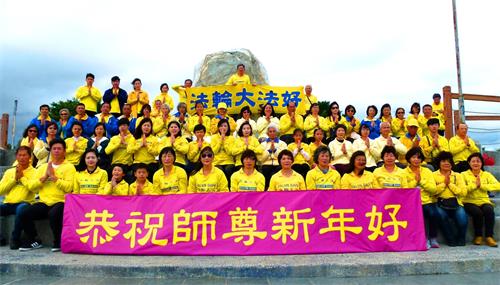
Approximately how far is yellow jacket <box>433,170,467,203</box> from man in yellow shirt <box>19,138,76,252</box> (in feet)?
20.0

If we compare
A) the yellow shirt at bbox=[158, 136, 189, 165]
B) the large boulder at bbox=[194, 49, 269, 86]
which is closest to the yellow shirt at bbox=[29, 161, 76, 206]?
the yellow shirt at bbox=[158, 136, 189, 165]

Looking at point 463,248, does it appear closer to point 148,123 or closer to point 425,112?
point 425,112

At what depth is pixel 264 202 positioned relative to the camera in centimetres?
478

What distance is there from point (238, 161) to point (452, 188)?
3.88 m

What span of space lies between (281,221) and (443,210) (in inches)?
109

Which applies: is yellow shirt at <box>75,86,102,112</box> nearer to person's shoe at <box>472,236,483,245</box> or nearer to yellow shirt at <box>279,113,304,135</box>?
yellow shirt at <box>279,113,304,135</box>

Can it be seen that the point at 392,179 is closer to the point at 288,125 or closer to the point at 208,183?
the point at 208,183

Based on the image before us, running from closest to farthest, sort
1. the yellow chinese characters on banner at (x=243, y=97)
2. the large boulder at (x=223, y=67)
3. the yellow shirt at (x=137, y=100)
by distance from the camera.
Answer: the yellow shirt at (x=137, y=100)
the yellow chinese characters on banner at (x=243, y=97)
the large boulder at (x=223, y=67)

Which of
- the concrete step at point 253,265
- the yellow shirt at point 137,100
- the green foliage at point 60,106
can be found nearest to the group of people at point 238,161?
the yellow shirt at point 137,100

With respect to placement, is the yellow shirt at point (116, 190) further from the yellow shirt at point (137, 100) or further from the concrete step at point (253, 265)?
the yellow shirt at point (137, 100)

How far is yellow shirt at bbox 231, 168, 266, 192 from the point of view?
17.6ft

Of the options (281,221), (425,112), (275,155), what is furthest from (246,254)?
(425,112)

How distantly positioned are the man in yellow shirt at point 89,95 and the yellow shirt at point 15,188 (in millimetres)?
4319

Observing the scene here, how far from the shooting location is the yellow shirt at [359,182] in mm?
5383
